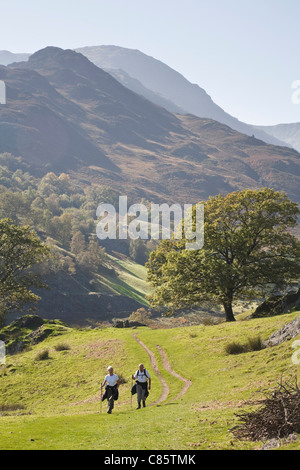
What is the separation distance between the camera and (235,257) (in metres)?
51.3

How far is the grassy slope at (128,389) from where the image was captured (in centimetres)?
1559

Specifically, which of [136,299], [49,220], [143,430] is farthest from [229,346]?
[49,220]

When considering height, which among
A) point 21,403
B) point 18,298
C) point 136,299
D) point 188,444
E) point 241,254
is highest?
point 241,254

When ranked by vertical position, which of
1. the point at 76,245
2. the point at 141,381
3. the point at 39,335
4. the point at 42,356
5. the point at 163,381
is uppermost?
the point at 141,381

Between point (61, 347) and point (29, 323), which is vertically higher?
point (61, 347)

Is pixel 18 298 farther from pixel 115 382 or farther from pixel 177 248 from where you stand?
pixel 115 382

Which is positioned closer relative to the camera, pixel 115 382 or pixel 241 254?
pixel 115 382

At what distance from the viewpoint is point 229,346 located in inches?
1315

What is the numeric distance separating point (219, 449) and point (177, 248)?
42.6 m

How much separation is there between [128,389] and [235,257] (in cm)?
2475

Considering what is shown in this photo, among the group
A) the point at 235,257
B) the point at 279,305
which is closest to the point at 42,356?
the point at 235,257

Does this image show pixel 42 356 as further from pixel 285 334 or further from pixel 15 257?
pixel 285 334

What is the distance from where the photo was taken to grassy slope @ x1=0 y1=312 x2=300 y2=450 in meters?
15.6

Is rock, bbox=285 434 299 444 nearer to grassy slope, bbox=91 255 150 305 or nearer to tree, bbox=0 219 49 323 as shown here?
tree, bbox=0 219 49 323
